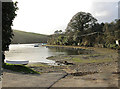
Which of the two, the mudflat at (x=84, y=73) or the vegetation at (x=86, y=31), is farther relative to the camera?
the vegetation at (x=86, y=31)

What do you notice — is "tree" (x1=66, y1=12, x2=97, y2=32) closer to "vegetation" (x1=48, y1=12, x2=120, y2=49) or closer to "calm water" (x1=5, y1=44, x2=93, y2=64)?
"vegetation" (x1=48, y1=12, x2=120, y2=49)

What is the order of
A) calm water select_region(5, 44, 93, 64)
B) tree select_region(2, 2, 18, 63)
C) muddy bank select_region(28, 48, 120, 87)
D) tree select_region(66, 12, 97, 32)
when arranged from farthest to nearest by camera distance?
tree select_region(66, 12, 97, 32)
calm water select_region(5, 44, 93, 64)
tree select_region(2, 2, 18, 63)
muddy bank select_region(28, 48, 120, 87)

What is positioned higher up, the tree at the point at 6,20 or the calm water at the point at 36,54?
the tree at the point at 6,20

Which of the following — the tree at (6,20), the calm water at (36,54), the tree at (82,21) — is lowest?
the calm water at (36,54)

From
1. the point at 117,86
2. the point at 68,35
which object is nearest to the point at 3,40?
the point at 117,86

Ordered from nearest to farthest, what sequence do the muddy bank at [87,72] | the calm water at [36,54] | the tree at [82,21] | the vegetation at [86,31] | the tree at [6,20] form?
the muddy bank at [87,72] < the tree at [6,20] < the calm water at [36,54] < the vegetation at [86,31] < the tree at [82,21]

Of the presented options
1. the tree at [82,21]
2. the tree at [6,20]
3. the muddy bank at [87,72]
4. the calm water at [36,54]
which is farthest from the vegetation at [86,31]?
the tree at [6,20]

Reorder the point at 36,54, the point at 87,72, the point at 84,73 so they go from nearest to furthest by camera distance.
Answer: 1. the point at 84,73
2. the point at 87,72
3. the point at 36,54

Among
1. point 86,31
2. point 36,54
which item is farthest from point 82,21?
point 36,54

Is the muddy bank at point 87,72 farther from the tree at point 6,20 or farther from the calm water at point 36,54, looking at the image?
the calm water at point 36,54

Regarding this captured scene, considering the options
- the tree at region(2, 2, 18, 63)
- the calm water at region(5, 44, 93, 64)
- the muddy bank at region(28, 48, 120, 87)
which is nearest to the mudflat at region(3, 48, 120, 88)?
the muddy bank at region(28, 48, 120, 87)

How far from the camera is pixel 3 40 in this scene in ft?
44.1

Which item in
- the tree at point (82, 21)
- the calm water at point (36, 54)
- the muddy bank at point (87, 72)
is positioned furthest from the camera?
the tree at point (82, 21)

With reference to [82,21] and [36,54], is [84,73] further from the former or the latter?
[82,21]
